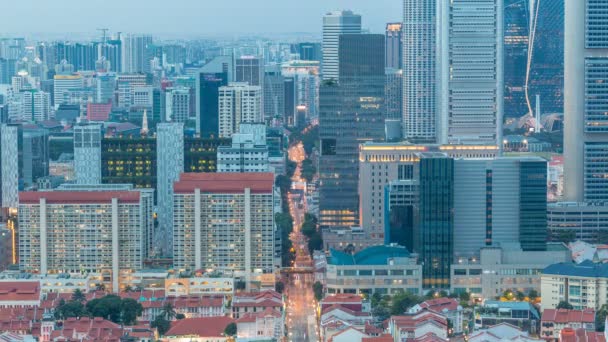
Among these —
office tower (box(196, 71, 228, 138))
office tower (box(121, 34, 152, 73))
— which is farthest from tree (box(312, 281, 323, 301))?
office tower (box(121, 34, 152, 73))

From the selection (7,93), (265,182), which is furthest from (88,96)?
(265,182)

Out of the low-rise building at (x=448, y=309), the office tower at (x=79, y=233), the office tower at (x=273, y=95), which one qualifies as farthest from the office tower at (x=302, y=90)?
the low-rise building at (x=448, y=309)

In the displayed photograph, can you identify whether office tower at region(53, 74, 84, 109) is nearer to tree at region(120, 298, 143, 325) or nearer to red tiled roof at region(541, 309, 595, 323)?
tree at region(120, 298, 143, 325)

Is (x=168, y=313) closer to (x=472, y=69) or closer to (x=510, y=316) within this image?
(x=510, y=316)

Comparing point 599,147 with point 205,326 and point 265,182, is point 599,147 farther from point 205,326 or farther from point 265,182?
point 205,326

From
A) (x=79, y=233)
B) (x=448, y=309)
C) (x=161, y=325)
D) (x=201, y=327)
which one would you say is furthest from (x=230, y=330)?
(x=79, y=233)

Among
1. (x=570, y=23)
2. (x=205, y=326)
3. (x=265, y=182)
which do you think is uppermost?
(x=570, y=23)

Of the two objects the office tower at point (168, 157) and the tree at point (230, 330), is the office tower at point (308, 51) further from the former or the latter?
the tree at point (230, 330)
